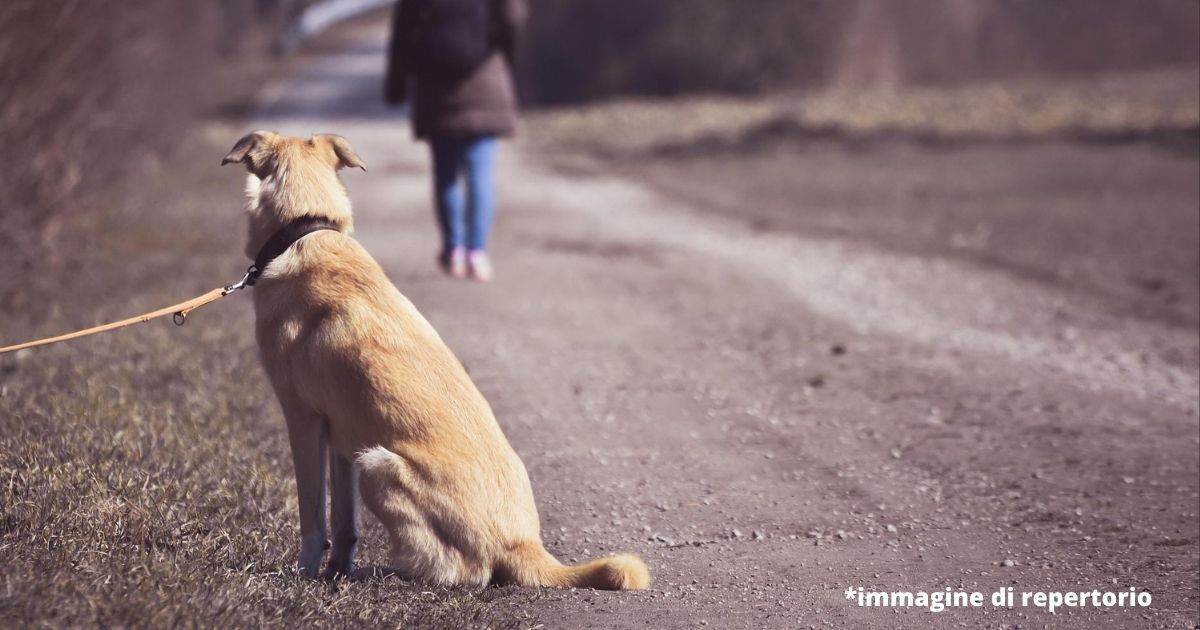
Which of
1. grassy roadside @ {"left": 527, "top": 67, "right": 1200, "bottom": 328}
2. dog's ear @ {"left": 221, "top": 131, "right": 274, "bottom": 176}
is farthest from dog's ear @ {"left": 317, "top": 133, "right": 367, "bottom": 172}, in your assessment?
grassy roadside @ {"left": 527, "top": 67, "right": 1200, "bottom": 328}

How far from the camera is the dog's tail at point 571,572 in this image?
3.66 metres

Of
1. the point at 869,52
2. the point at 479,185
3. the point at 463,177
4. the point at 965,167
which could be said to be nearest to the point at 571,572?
the point at 479,185

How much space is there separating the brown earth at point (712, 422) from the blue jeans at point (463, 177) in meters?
0.48

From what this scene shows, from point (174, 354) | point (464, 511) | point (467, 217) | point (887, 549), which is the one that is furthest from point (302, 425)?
point (467, 217)

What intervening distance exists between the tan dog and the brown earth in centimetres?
15

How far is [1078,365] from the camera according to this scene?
718 cm

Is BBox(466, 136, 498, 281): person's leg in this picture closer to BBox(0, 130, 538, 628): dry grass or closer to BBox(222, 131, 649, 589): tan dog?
BBox(0, 130, 538, 628): dry grass

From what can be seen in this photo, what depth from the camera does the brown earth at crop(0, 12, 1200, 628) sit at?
3.90 m

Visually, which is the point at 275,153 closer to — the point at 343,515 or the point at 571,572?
the point at 343,515

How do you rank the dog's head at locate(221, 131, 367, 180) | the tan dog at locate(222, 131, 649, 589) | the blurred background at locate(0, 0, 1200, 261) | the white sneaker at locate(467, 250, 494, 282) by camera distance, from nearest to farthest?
1. the tan dog at locate(222, 131, 649, 589)
2. the dog's head at locate(221, 131, 367, 180)
3. the white sneaker at locate(467, 250, 494, 282)
4. the blurred background at locate(0, 0, 1200, 261)

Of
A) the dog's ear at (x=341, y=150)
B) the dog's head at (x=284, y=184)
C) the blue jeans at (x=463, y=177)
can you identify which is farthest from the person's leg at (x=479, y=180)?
the dog's head at (x=284, y=184)

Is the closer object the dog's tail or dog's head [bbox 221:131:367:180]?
the dog's tail

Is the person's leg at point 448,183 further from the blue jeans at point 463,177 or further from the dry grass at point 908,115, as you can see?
the dry grass at point 908,115

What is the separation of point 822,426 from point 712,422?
0.51m
